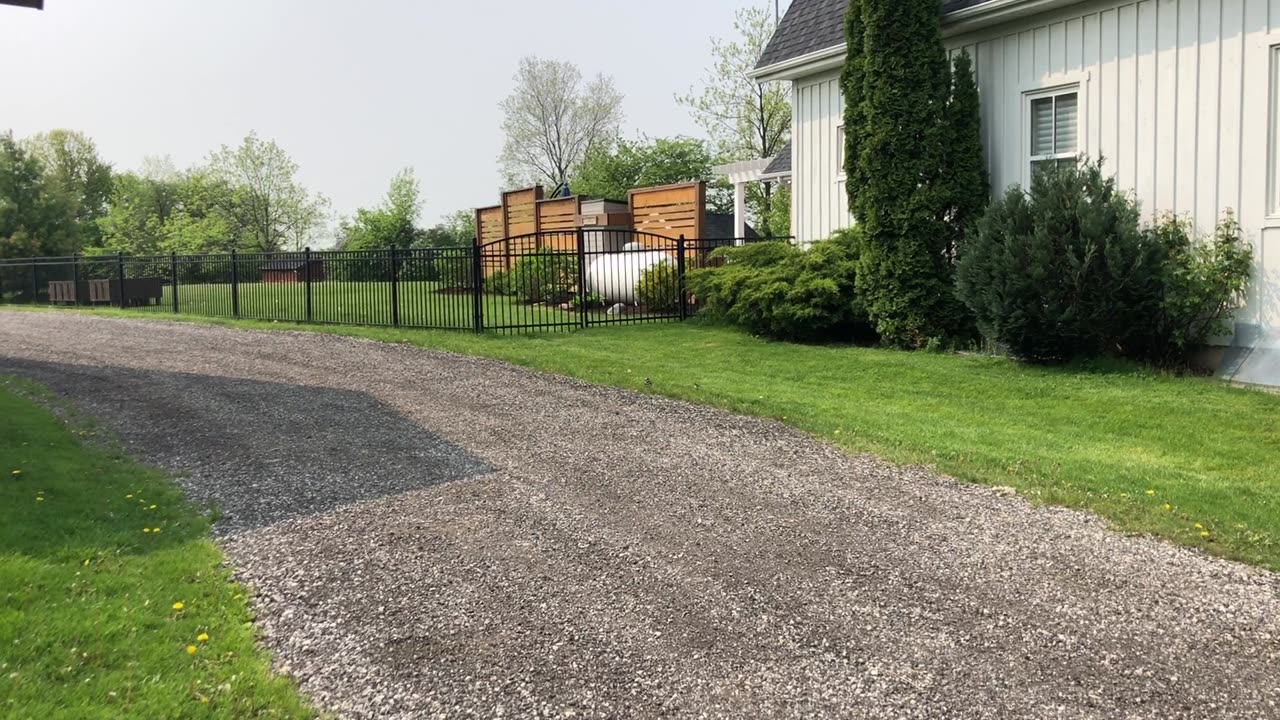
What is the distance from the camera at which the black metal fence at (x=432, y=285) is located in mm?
15844

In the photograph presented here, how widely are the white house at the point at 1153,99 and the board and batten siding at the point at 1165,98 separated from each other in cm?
1

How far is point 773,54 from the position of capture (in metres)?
15.4

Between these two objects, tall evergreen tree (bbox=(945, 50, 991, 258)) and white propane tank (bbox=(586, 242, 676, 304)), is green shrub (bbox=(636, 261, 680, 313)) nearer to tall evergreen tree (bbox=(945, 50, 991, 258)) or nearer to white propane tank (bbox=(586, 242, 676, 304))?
white propane tank (bbox=(586, 242, 676, 304))

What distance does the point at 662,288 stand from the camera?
17422mm

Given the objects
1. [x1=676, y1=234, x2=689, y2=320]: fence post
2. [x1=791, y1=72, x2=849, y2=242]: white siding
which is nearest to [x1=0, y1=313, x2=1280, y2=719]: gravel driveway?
[x1=791, y1=72, x2=849, y2=242]: white siding

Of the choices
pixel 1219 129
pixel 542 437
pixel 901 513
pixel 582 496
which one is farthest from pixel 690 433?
pixel 1219 129

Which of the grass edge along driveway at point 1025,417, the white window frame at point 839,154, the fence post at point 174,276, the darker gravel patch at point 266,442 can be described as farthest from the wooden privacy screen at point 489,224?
the darker gravel patch at point 266,442

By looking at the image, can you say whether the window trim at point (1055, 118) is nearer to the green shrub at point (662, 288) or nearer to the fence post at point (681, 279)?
the fence post at point (681, 279)

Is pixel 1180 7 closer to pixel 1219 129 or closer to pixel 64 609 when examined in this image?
pixel 1219 129

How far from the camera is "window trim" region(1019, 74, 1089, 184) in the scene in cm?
1123

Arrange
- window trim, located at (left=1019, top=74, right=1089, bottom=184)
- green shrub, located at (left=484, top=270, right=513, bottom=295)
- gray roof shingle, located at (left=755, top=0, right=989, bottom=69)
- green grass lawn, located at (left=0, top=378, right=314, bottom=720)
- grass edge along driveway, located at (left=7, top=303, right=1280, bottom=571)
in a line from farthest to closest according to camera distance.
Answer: green shrub, located at (left=484, top=270, right=513, bottom=295), gray roof shingle, located at (left=755, top=0, right=989, bottom=69), window trim, located at (left=1019, top=74, right=1089, bottom=184), grass edge along driveway, located at (left=7, top=303, right=1280, bottom=571), green grass lawn, located at (left=0, top=378, right=314, bottom=720)

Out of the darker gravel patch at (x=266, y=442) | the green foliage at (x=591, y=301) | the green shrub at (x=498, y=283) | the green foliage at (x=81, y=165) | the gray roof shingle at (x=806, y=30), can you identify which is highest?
the green foliage at (x=81, y=165)

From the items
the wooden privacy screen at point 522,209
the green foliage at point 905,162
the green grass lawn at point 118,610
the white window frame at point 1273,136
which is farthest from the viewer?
the wooden privacy screen at point 522,209

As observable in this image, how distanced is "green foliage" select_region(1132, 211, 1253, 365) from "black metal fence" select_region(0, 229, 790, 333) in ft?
26.5
